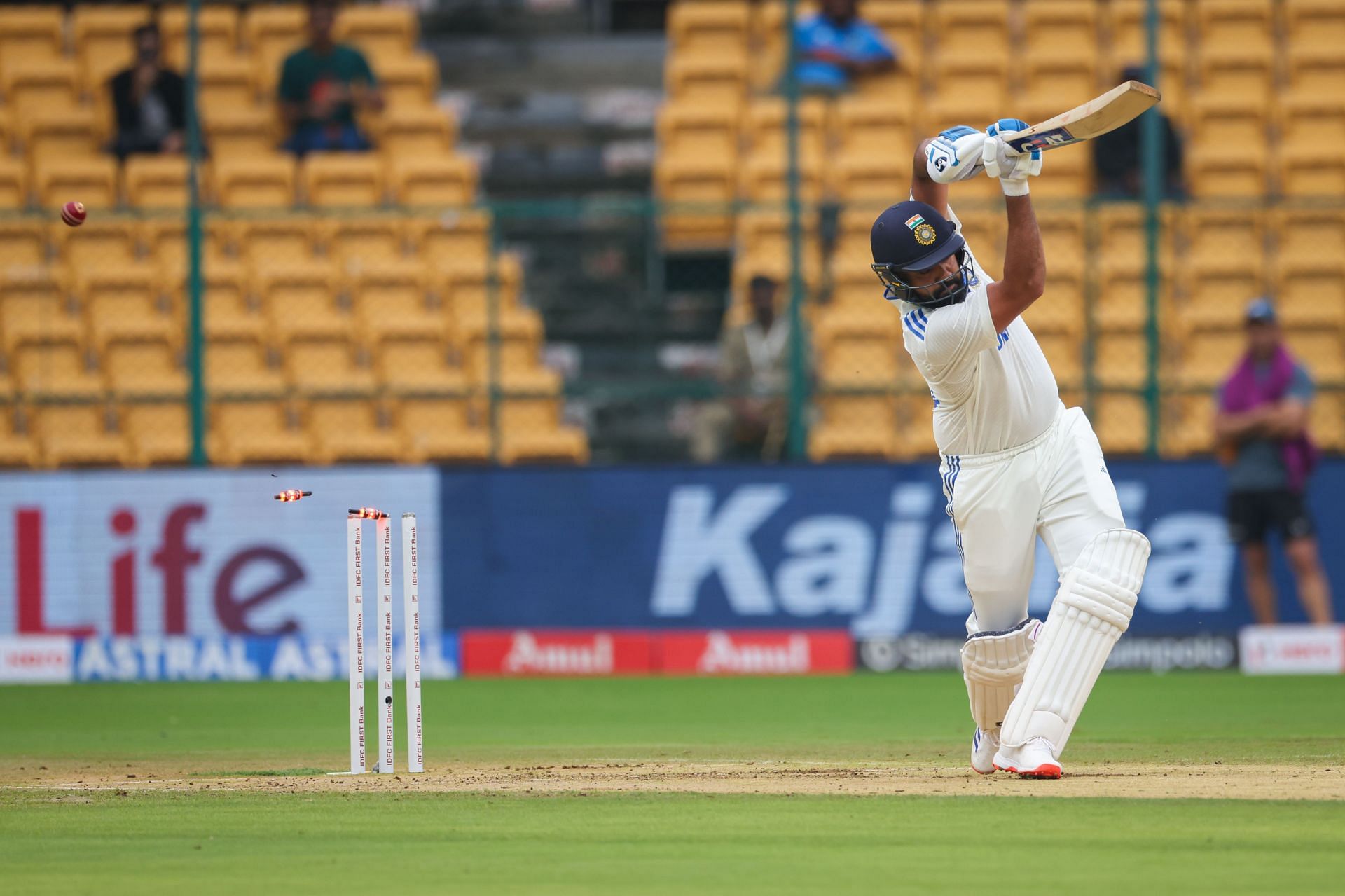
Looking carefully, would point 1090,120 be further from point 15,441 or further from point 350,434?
point 15,441

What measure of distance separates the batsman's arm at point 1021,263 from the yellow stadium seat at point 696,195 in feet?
21.0

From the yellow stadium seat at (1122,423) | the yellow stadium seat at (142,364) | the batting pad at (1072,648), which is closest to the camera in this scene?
the batting pad at (1072,648)

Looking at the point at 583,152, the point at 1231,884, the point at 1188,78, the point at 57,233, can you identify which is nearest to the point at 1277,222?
the point at 1188,78

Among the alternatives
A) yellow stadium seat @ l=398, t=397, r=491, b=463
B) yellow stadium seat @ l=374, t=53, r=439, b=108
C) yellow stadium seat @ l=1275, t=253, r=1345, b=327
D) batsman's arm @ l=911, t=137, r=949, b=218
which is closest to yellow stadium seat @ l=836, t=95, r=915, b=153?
yellow stadium seat @ l=1275, t=253, r=1345, b=327

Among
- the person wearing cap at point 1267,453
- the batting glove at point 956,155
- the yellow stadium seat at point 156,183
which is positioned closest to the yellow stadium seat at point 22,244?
the yellow stadium seat at point 156,183

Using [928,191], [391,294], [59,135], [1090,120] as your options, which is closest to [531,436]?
[391,294]

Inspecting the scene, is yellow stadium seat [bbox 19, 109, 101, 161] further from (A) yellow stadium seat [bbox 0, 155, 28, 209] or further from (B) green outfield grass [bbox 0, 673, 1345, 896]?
(B) green outfield grass [bbox 0, 673, 1345, 896]

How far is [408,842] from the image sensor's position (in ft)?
17.6

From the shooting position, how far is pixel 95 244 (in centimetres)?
1307

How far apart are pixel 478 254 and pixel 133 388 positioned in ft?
7.75

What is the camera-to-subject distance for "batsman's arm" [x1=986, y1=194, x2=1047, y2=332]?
6.13m

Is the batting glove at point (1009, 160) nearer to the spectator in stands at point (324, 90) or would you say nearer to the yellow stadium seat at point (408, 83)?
the spectator in stands at point (324, 90)

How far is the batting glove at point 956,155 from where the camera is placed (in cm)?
620

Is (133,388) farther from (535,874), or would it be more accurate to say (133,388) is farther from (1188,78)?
(535,874)
